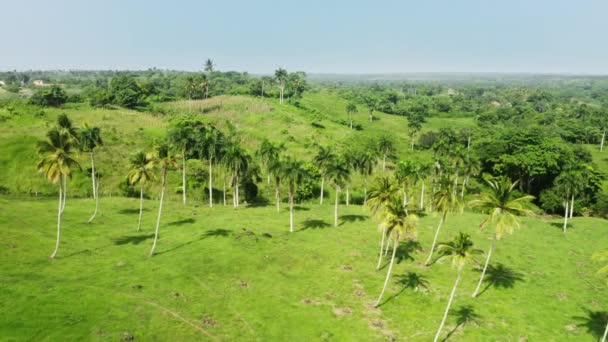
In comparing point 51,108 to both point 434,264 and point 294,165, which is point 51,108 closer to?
point 294,165

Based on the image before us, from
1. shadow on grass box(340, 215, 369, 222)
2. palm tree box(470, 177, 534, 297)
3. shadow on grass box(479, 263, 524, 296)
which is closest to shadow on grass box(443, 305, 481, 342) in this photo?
shadow on grass box(479, 263, 524, 296)

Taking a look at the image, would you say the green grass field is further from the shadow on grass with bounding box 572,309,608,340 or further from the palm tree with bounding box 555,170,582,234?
the palm tree with bounding box 555,170,582,234

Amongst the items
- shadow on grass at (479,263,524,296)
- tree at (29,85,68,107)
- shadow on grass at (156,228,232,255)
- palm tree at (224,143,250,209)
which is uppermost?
tree at (29,85,68,107)

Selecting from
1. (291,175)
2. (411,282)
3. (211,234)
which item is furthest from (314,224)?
(411,282)

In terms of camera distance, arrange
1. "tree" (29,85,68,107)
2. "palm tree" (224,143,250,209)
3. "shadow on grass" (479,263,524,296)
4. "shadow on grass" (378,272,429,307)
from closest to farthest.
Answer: "shadow on grass" (378,272,429,307) < "shadow on grass" (479,263,524,296) < "palm tree" (224,143,250,209) < "tree" (29,85,68,107)

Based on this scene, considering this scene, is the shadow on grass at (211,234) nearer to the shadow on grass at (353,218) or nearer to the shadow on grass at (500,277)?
the shadow on grass at (353,218)
